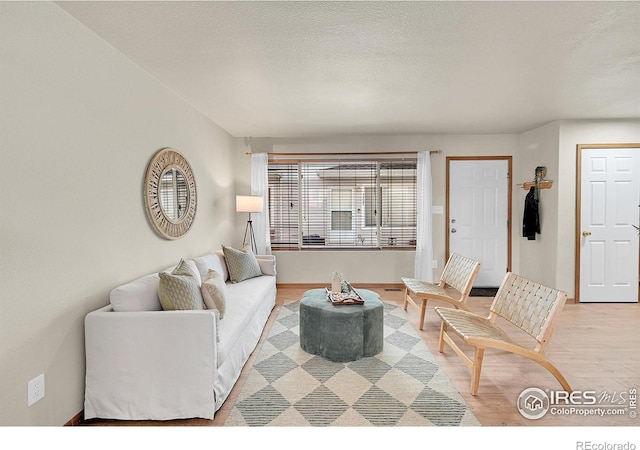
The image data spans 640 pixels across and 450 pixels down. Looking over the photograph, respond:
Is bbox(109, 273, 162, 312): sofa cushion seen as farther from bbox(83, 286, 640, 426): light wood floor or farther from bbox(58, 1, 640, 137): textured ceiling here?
bbox(58, 1, 640, 137): textured ceiling

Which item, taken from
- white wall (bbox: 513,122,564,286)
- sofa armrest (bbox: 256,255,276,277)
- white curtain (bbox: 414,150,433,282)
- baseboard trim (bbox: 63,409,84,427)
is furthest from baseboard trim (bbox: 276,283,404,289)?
baseboard trim (bbox: 63,409,84,427)

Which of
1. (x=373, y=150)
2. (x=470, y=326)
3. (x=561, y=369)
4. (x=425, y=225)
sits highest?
(x=373, y=150)

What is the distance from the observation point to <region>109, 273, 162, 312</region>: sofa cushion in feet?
6.73

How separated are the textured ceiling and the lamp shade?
43.9 inches

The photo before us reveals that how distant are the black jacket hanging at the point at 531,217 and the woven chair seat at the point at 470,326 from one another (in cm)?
264

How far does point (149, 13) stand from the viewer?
189cm

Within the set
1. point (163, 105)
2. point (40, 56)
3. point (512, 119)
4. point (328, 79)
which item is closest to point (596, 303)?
point (512, 119)

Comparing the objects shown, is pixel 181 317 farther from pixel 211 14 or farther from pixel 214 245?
pixel 214 245

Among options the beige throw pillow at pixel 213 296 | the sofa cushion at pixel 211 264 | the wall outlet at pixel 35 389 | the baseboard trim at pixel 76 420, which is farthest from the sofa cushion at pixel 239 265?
the wall outlet at pixel 35 389

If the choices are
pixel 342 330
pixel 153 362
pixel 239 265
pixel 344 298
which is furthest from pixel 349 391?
pixel 239 265

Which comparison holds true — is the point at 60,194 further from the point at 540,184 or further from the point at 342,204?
the point at 540,184

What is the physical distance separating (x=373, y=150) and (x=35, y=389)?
182 inches

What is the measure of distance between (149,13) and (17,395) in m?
2.14

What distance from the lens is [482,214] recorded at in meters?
5.14
